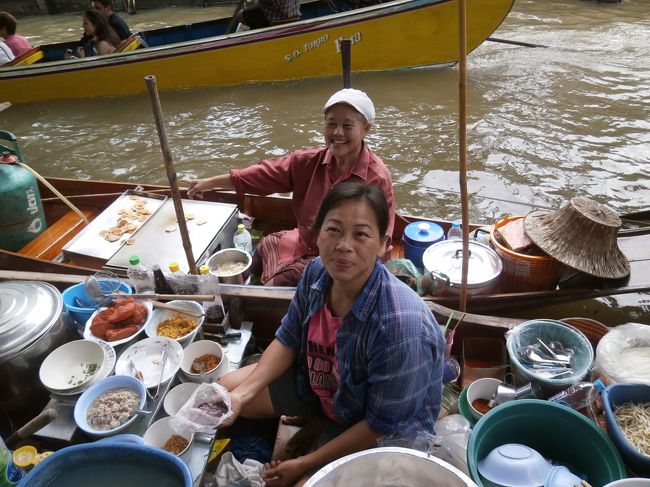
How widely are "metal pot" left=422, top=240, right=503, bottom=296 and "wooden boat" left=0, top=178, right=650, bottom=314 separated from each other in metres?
0.08

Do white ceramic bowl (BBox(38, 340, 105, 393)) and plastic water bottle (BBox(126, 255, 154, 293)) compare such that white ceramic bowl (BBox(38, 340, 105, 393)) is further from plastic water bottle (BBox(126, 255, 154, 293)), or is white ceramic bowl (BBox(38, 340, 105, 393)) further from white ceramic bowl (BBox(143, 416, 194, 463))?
plastic water bottle (BBox(126, 255, 154, 293))

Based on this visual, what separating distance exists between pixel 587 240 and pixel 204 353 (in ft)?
8.28

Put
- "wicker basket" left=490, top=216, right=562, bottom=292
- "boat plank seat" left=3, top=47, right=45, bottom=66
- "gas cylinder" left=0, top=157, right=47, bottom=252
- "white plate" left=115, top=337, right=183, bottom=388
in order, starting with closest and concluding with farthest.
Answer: "white plate" left=115, top=337, right=183, bottom=388 < "wicker basket" left=490, top=216, right=562, bottom=292 < "gas cylinder" left=0, top=157, right=47, bottom=252 < "boat plank seat" left=3, top=47, right=45, bottom=66

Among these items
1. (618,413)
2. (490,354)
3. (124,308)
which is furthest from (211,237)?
(618,413)

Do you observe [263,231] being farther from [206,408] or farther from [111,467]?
[111,467]

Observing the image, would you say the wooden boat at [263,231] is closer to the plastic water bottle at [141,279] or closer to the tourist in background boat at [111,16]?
the plastic water bottle at [141,279]

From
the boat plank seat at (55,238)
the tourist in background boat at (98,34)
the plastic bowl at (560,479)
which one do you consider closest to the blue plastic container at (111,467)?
the plastic bowl at (560,479)

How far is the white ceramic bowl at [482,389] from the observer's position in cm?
254

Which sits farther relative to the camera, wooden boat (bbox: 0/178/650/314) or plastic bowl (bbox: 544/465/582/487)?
wooden boat (bbox: 0/178/650/314)

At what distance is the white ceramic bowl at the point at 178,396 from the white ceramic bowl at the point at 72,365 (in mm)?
392

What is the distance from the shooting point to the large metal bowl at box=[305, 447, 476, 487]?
145cm

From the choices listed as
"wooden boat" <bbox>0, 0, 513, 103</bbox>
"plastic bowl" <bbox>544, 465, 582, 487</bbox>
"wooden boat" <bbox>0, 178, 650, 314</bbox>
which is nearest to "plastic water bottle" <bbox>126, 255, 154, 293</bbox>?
"wooden boat" <bbox>0, 178, 650, 314</bbox>

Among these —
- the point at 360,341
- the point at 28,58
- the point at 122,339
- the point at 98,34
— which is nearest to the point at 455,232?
the point at 360,341

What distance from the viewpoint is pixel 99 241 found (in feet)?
12.4
